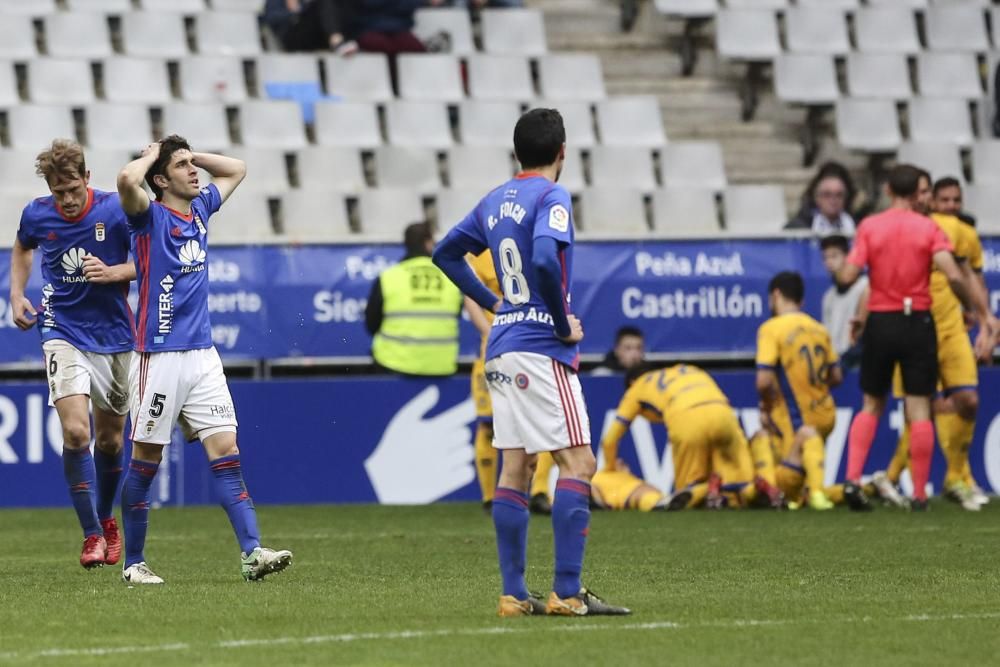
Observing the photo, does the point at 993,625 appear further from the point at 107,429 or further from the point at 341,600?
the point at 107,429

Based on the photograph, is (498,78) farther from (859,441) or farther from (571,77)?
(859,441)

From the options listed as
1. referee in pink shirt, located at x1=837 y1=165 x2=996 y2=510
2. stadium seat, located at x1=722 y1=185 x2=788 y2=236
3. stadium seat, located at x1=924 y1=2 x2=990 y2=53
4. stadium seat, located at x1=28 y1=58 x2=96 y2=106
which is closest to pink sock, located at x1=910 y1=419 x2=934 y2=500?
referee in pink shirt, located at x1=837 y1=165 x2=996 y2=510

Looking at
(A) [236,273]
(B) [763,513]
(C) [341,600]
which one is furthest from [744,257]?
(C) [341,600]

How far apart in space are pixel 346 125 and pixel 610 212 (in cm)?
244

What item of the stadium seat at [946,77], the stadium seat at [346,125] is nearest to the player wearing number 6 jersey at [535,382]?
the stadium seat at [346,125]

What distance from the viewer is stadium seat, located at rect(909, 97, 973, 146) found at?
19.7 metres

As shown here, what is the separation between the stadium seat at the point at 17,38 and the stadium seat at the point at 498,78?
3978 millimetres

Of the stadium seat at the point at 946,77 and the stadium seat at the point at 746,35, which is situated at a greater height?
the stadium seat at the point at 746,35

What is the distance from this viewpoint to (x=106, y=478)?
9688 mm

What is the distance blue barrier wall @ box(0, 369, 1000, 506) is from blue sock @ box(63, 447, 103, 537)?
508cm

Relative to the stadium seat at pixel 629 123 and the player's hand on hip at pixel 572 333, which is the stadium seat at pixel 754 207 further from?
the player's hand on hip at pixel 572 333

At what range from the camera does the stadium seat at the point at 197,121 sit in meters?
16.9

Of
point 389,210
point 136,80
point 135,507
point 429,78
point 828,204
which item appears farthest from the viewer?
point 429,78

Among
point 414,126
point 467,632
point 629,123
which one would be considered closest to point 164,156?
point 467,632
